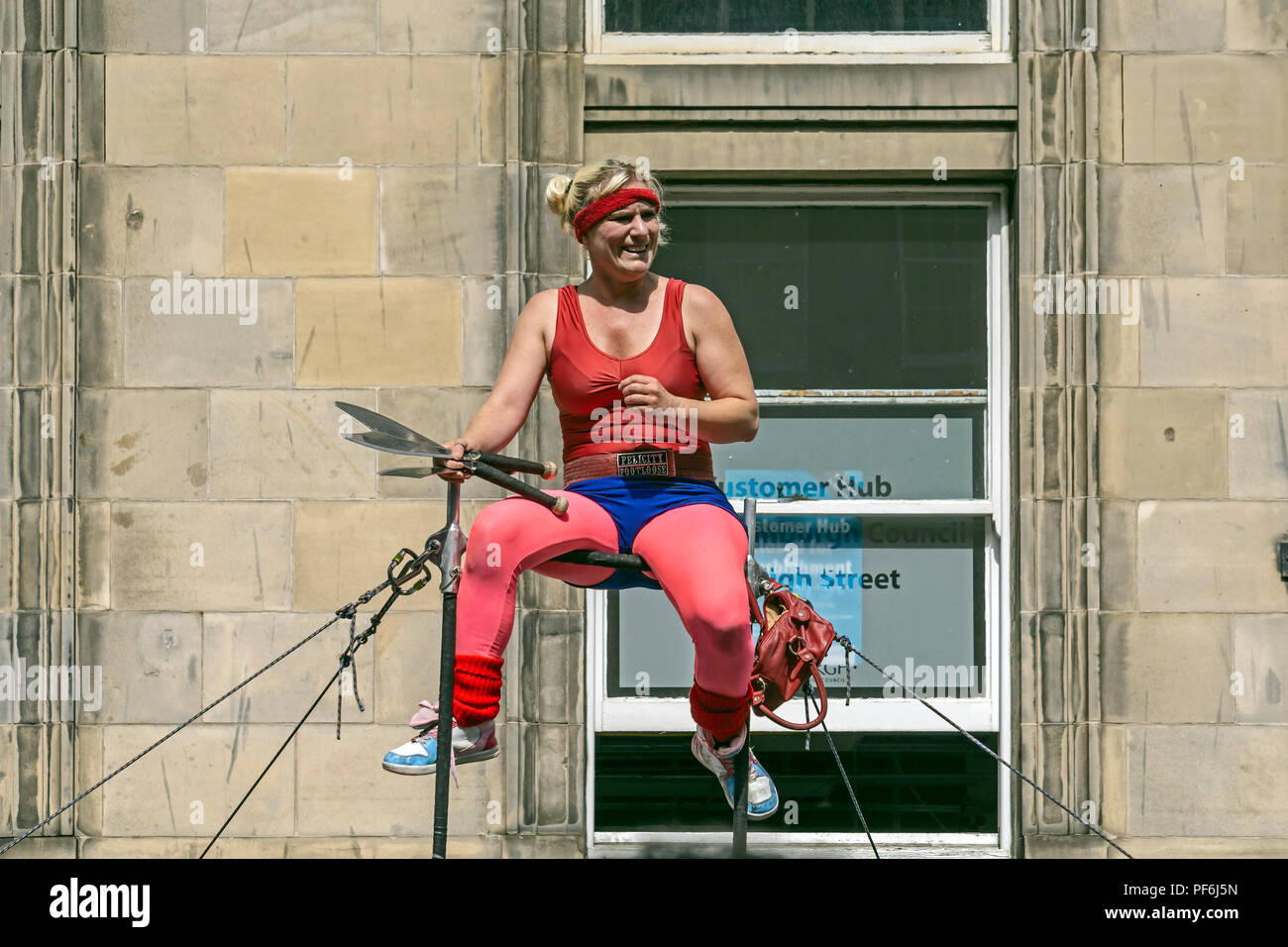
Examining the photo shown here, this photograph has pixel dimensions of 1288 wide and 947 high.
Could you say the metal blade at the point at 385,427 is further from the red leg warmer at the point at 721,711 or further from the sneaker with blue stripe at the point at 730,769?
the sneaker with blue stripe at the point at 730,769

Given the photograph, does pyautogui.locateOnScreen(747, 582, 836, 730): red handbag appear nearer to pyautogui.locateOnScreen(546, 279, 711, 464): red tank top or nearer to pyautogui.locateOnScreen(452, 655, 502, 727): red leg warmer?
pyautogui.locateOnScreen(546, 279, 711, 464): red tank top

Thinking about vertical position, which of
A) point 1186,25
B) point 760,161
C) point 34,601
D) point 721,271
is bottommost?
point 34,601

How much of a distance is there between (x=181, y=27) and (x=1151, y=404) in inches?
188

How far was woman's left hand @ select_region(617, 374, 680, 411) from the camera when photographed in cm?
336

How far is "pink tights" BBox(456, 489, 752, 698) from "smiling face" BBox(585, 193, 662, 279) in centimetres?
69

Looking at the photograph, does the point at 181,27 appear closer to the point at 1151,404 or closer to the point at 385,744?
the point at 385,744

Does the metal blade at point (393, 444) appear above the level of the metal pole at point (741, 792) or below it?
above

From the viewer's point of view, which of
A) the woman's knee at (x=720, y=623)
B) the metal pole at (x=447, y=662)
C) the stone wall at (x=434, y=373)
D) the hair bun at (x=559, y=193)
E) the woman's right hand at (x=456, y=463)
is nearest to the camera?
the metal pole at (x=447, y=662)

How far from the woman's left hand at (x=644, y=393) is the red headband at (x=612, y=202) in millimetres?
551

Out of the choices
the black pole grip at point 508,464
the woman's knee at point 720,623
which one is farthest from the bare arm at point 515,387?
the woman's knee at point 720,623

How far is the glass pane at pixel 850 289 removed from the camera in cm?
609

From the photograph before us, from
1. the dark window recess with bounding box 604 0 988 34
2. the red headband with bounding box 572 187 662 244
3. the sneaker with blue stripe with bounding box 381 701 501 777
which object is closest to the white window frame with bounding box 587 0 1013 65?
the dark window recess with bounding box 604 0 988 34

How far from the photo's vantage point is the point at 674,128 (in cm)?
594
